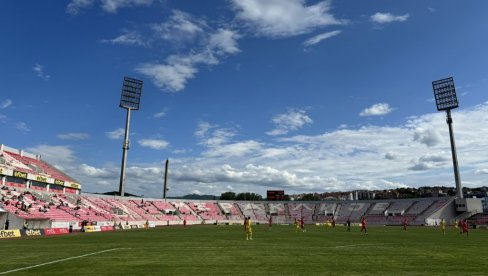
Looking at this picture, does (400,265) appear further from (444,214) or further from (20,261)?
(444,214)

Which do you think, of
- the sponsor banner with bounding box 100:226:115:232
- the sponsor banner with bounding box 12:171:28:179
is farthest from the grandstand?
the sponsor banner with bounding box 100:226:115:232

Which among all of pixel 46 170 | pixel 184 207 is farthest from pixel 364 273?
pixel 184 207

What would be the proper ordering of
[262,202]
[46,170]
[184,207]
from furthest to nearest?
[262,202] → [184,207] → [46,170]

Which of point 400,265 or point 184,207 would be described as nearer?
point 400,265

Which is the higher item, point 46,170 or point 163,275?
point 46,170

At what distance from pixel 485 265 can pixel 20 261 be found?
22.4 meters

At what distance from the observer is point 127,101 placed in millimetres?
96062

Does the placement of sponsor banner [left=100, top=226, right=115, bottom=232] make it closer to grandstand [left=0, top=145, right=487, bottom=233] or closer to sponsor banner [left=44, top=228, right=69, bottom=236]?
grandstand [left=0, top=145, right=487, bottom=233]

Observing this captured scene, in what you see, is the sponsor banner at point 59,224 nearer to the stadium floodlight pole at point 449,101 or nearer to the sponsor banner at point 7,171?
the sponsor banner at point 7,171

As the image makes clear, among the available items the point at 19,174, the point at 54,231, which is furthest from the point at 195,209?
the point at 54,231

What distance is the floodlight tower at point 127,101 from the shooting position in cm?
9575

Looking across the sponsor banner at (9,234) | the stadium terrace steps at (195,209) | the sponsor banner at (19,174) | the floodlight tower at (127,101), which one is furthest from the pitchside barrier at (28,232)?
the floodlight tower at (127,101)

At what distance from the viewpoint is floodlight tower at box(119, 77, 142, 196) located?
314 feet

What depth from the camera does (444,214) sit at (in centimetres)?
9088
